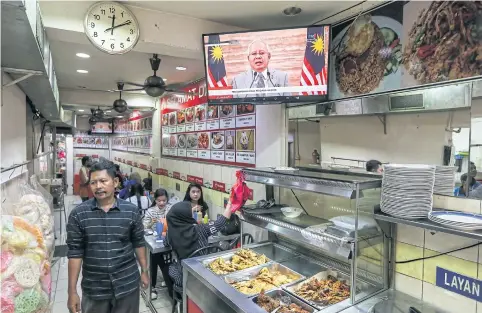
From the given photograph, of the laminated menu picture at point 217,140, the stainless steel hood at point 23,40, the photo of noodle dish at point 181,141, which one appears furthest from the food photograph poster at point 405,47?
the photo of noodle dish at point 181,141

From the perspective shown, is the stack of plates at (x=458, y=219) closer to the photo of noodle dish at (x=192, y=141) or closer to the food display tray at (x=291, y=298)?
the food display tray at (x=291, y=298)

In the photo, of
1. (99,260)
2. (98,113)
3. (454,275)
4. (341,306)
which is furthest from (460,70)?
(98,113)

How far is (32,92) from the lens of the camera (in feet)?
10.4

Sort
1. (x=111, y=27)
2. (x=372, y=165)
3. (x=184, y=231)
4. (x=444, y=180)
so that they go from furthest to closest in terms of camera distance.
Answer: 1. (x=184, y=231)
2. (x=111, y=27)
3. (x=372, y=165)
4. (x=444, y=180)

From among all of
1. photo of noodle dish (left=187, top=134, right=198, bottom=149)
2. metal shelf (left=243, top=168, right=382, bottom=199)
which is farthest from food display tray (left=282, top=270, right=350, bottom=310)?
photo of noodle dish (left=187, top=134, right=198, bottom=149)

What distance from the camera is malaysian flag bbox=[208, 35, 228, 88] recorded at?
2402mm

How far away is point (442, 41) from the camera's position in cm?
177

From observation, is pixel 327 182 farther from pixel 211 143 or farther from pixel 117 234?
pixel 211 143

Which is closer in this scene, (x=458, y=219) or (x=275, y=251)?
(x=458, y=219)

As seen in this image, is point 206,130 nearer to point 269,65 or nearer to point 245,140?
point 245,140

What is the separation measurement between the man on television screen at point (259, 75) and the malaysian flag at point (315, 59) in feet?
0.55

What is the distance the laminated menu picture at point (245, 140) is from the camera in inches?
132

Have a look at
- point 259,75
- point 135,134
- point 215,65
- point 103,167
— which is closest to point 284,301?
point 103,167

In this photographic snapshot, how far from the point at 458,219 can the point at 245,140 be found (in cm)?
233
